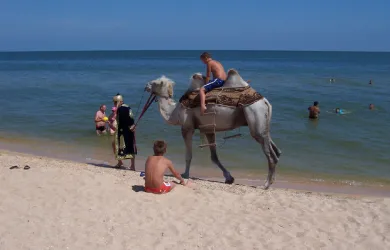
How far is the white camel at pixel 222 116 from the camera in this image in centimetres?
811

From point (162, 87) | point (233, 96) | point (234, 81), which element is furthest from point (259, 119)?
point (162, 87)

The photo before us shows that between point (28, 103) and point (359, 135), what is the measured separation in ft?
51.4

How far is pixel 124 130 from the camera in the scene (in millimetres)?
9375

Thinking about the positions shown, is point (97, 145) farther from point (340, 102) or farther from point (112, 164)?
point (340, 102)

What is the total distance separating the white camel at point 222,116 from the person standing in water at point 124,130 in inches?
28.5

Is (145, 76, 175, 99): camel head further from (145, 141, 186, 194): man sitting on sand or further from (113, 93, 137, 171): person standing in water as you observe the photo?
(145, 141, 186, 194): man sitting on sand

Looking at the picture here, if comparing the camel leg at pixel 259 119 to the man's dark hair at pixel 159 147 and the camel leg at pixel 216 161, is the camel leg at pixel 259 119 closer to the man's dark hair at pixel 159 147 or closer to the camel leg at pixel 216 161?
the camel leg at pixel 216 161

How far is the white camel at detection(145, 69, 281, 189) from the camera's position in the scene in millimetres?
8109

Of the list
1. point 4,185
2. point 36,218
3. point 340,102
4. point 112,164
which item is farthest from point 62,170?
point 340,102

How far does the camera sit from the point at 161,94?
Result: 8.93 meters

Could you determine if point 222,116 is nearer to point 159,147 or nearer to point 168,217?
point 159,147

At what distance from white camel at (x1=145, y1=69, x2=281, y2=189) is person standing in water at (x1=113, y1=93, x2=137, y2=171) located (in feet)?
2.38

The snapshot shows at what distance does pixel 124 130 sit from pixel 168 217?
330 cm

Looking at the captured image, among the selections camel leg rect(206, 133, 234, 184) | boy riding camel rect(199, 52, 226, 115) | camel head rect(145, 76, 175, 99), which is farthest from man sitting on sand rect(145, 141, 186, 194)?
camel head rect(145, 76, 175, 99)
